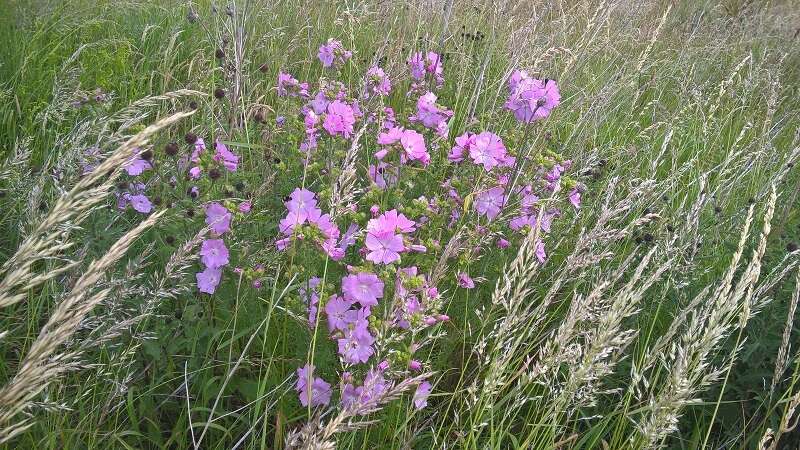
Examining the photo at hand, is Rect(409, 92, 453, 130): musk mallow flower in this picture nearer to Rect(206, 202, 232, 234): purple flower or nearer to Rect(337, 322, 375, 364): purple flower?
Rect(206, 202, 232, 234): purple flower

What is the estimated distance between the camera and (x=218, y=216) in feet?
5.90

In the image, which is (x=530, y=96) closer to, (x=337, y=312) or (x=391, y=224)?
(x=391, y=224)

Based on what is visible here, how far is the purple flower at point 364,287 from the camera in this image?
158 cm

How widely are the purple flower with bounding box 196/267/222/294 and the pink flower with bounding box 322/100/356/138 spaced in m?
0.51

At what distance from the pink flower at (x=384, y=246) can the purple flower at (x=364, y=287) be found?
4 cm

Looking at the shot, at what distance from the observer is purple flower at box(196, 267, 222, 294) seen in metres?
1.82

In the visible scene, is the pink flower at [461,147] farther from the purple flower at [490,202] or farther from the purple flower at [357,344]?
the purple flower at [357,344]

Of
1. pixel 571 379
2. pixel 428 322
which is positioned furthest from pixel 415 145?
pixel 571 379

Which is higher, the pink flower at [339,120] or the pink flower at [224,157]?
the pink flower at [339,120]

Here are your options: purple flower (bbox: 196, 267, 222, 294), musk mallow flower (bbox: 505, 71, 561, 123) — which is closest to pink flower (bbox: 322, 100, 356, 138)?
purple flower (bbox: 196, 267, 222, 294)

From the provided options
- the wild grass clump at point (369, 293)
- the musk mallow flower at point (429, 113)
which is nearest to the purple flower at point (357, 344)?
the wild grass clump at point (369, 293)

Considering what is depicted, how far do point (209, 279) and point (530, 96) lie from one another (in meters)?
1.21

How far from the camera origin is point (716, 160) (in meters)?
3.82

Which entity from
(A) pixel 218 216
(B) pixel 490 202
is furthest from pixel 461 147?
(A) pixel 218 216
